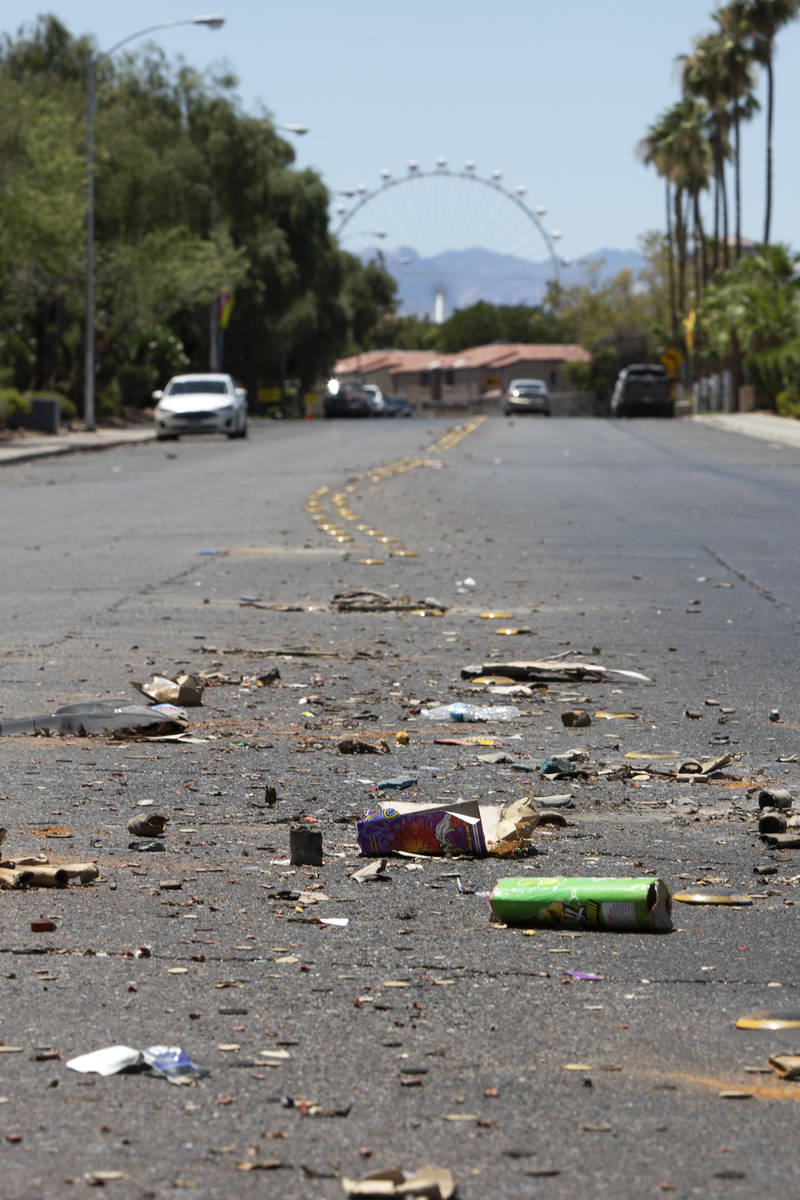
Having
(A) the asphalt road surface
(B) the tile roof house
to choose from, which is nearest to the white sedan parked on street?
(A) the asphalt road surface

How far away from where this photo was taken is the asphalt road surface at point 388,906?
3.61m

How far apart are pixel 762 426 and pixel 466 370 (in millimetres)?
107437

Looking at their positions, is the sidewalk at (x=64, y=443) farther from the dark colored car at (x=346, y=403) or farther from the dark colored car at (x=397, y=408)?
the dark colored car at (x=397, y=408)

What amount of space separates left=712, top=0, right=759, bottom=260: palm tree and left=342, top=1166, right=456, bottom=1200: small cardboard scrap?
253ft

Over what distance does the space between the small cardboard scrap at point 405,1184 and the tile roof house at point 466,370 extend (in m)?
133

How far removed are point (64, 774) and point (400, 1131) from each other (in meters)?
3.86

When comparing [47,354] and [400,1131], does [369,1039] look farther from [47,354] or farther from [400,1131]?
[47,354]

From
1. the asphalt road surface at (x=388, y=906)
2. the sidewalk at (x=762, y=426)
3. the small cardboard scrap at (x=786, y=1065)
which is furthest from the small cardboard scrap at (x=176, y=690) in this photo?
the sidewalk at (x=762, y=426)

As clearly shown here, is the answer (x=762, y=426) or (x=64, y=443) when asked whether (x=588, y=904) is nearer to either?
(x=64, y=443)

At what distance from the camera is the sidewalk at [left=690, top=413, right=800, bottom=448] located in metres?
49.1

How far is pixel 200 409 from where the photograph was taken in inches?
1946

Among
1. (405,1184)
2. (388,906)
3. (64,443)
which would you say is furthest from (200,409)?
(405,1184)

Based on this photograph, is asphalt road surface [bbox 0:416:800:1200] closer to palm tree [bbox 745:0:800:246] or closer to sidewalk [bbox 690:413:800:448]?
sidewalk [bbox 690:413:800:448]

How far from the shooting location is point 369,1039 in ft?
13.7
